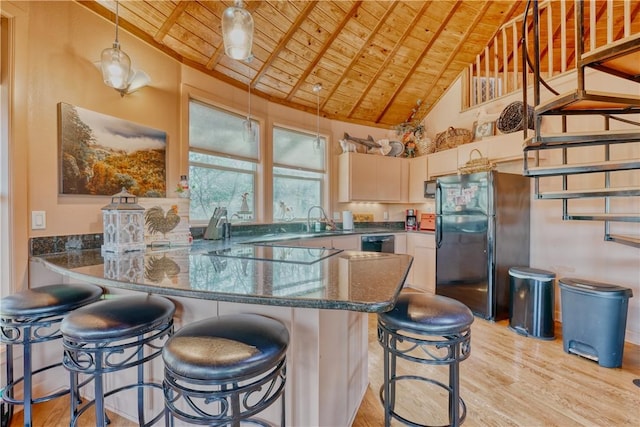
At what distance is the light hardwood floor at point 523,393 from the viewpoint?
5.59ft

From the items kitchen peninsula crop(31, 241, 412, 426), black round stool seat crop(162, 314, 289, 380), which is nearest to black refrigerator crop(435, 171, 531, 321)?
kitchen peninsula crop(31, 241, 412, 426)

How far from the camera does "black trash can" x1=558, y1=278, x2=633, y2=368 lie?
88.0 inches

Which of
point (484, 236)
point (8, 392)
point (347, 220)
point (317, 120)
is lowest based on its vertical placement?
point (8, 392)

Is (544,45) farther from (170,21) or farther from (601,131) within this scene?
(170,21)

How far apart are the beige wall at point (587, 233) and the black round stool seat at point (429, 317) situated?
2.59m

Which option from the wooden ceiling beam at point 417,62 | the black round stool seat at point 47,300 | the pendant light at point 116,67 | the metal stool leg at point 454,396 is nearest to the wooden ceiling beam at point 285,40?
the pendant light at point 116,67

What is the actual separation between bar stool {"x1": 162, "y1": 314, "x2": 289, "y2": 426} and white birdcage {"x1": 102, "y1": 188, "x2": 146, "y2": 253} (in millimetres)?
1168

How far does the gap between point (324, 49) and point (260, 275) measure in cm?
332

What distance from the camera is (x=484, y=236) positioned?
3201 millimetres

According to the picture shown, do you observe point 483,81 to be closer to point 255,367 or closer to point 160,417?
point 255,367

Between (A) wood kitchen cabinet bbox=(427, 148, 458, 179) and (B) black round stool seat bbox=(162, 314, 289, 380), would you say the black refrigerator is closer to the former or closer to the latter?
(A) wood kitchen cabinet bbox=(427, 148, 458, 179)

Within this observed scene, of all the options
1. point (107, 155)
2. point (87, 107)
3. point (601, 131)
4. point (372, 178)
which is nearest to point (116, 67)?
point (87, 107)

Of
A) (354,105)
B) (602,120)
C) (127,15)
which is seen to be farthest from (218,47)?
(602,120)

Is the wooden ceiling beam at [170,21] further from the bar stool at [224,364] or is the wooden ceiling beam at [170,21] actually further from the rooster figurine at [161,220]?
the bar stool at [224,364]
